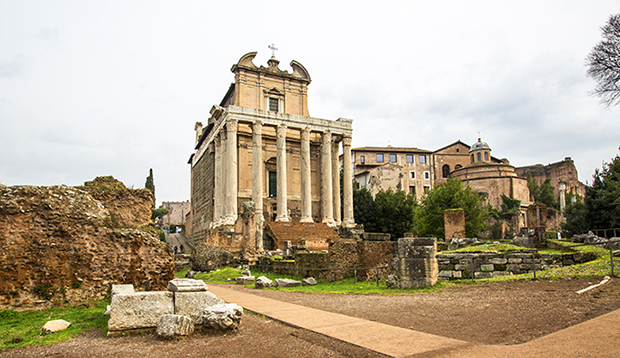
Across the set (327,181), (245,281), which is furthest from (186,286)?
(327,181)

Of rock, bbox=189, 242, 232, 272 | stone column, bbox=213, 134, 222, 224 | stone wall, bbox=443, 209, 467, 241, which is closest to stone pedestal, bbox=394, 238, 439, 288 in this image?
rock, bbox=189, 242, 232, 272

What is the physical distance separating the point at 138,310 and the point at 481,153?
73.3 m

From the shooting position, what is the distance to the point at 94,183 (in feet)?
38.9

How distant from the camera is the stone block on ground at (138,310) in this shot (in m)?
6.24

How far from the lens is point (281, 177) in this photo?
131 ft

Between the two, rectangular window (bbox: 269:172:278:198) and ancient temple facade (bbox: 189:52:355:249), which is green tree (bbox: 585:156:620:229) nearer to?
ancient temple facade (bbox: 189:52:355:249)

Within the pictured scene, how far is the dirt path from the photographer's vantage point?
5395 millimetres

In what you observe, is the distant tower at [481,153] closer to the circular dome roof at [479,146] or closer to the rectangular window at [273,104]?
the circular dome roof at [479,146]

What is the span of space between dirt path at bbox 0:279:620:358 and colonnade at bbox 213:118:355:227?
26706 millimetres

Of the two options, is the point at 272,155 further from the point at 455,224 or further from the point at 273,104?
the point at 455,224

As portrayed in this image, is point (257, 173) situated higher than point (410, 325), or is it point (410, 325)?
point (257, 173)

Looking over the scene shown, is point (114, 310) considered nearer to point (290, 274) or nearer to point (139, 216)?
point (139, 216)

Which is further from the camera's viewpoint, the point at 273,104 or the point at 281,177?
the point at 273,104

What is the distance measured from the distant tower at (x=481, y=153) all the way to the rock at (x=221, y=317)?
71464mm
